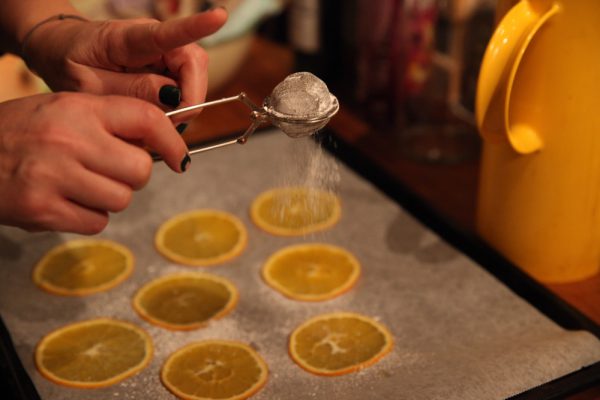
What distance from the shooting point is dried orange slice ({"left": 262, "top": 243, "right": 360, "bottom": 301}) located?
104 cm

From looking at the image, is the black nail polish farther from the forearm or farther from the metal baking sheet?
the forearm

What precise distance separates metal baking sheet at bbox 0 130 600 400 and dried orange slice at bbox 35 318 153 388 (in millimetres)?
14

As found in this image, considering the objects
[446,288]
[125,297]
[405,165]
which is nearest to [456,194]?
[405,165]

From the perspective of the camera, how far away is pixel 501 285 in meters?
1.01

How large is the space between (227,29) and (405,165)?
443 millimetres

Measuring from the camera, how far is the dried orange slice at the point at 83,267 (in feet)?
3.42

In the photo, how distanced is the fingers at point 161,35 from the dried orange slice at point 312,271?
38cm

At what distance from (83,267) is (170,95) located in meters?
0.39

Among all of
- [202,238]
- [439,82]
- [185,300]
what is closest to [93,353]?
[185,300]

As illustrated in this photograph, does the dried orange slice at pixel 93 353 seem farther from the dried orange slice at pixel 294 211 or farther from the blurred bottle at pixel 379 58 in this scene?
the blurred bottle at pixel 379 58

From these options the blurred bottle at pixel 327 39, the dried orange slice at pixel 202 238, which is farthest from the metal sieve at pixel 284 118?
the blurred bottle at pixel 327 39

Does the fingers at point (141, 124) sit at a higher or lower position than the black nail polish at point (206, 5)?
higher

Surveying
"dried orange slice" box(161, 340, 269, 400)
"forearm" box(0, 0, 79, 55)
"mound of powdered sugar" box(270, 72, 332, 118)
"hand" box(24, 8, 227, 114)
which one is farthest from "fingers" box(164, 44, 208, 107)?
"dried orange slice" box(161, 340, 269, 400)

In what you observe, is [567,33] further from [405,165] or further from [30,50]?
[30,50]
